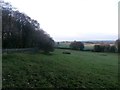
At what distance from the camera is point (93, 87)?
8.09 meters

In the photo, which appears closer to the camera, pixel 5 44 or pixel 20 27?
pixel 5 44

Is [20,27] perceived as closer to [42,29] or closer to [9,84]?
[42,29]

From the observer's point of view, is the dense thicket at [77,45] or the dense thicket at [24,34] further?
the dense thicket at [77,45]

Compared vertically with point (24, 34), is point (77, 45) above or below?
below

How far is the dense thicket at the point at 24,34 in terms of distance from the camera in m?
23.8

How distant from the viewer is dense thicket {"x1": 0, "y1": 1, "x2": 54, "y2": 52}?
23.8 metres

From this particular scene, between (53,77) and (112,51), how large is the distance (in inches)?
1760

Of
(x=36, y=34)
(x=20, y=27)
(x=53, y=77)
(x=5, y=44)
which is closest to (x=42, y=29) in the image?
(x=36, y=34)

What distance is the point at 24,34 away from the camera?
96.6 ft

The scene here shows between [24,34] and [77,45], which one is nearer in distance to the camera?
[24,34]

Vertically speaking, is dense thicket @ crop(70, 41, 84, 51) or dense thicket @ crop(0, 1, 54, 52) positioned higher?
dense thicket @ crop(0, 1, 54, 52)

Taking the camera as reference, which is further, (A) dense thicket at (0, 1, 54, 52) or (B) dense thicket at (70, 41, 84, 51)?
(B) dense thicket at (70, 41, 84, 51)

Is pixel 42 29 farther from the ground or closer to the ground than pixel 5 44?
farther from the ground

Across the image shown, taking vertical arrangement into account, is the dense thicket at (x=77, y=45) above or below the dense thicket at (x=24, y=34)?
below
